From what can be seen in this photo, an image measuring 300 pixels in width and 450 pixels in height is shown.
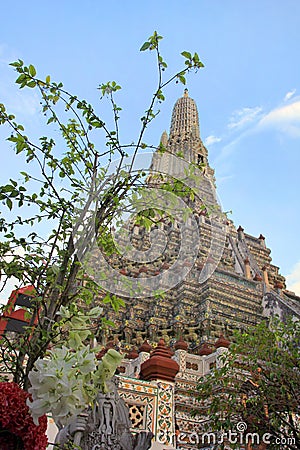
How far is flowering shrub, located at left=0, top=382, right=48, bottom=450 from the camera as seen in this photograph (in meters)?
1.23

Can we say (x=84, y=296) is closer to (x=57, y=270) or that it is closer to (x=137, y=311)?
(x=57, y=270)

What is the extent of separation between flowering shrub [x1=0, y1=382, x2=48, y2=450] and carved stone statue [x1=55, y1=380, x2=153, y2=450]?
142 cm

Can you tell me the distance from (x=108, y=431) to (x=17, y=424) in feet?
5.69

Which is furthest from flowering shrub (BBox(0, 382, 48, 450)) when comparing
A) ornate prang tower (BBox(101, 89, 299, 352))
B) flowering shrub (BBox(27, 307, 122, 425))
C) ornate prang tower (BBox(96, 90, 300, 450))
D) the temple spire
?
the temple spire

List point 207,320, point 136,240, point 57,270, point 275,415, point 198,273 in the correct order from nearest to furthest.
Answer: point 57,270
point 275,415
point 207,320
point 198,273
point 136,240

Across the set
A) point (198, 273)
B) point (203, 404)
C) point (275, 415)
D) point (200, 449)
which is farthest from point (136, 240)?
point (275, 415)

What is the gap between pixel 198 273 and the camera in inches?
679

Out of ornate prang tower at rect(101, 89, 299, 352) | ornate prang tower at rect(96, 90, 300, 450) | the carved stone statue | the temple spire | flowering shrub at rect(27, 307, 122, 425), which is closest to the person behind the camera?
flowering shrub at rect(27, 307, 122, 425)

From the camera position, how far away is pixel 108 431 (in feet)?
9.14

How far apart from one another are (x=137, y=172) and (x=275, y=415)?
430 centimetres

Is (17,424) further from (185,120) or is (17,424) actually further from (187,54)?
(185,120)

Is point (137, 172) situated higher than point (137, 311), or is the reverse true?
point (137, 311)

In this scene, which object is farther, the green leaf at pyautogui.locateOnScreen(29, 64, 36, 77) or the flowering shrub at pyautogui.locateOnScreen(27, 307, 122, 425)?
the green leaf at pyautogui.locateOnScreen(29, 64, 36, 77)

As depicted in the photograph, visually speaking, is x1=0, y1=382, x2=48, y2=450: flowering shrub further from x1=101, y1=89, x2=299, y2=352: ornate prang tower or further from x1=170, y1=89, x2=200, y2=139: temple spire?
x1=170, y1=89, x2=200, y2=139: temple spire
